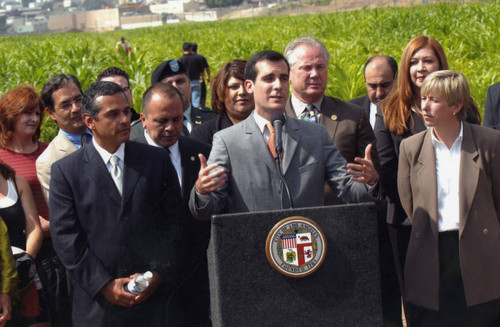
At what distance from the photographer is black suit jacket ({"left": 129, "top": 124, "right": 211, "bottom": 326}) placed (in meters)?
3.81

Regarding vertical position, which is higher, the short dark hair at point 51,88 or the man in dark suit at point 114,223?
the short dark hair at point 51,88

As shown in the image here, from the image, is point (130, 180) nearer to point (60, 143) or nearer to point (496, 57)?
point (60, 143)

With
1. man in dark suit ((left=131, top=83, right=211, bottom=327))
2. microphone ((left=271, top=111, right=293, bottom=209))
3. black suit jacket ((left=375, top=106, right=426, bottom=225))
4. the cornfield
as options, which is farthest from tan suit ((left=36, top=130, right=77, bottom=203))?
the cornfield

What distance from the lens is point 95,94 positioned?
375cm

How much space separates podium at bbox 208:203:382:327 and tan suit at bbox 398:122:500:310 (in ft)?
3.33

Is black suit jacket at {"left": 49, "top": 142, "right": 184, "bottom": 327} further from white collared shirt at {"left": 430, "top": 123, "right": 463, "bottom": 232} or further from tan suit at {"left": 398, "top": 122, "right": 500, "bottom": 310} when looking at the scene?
white collared shirt at {"left": 430, "top": 123, "right": 463, "bottom": 232}

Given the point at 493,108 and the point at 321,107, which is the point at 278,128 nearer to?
the point at 321,107

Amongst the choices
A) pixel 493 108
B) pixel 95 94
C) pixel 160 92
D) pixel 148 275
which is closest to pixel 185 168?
pixel 160 92

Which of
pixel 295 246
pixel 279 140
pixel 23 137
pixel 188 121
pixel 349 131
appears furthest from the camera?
pixel 188 121

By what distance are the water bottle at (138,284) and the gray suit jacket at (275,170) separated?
0.54 m

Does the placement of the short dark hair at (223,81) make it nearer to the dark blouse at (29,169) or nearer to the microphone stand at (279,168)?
the dark blouse at (29,169)

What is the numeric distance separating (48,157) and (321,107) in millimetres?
1778

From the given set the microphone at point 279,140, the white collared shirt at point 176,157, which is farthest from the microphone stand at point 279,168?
the white collared shirt at point 176,157

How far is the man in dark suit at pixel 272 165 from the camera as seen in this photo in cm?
321
